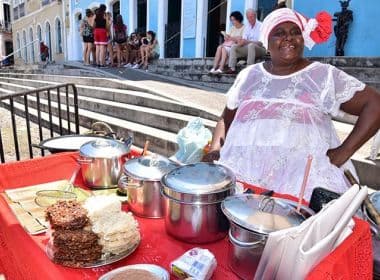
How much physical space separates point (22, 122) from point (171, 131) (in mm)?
4402

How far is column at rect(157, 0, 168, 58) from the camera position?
11.7 metres

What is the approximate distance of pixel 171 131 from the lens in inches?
202

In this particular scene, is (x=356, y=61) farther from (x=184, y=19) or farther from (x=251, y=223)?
(x=184, y=19)

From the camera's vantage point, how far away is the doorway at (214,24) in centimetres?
1088

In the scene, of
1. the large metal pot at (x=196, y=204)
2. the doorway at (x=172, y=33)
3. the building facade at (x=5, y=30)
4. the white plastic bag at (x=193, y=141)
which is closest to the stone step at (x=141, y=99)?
the white plastic bag at (x=193, y=141)

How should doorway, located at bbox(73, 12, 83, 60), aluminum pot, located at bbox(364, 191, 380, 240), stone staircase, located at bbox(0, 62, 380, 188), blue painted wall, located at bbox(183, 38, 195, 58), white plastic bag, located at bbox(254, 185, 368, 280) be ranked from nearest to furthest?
white plastic bag, located at bbox(254, 185, 368, 280) → aluminum pot, located at bbox(364, 191, 380, 240) → stone staircase, located at bbox(0, 62, 380, 188) → blue painted wall, located at bbox(183, 38, 195, 58) → doorway, located at bbox(73, 12, 83, 60)

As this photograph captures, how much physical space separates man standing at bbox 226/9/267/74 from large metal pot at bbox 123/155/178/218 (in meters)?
6.00

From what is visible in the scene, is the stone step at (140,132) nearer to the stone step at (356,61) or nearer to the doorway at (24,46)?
the stone step at (356,61)

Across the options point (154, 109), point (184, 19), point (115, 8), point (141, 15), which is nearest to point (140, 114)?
point (154, 109)

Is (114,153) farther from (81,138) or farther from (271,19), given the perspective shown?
(271,19)

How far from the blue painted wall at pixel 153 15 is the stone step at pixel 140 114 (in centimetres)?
546

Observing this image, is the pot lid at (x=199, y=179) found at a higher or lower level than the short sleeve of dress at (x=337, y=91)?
lower

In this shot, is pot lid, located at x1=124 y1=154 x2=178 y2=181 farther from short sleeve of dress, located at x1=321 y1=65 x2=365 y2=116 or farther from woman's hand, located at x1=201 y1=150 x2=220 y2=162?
short sleeve of dress, located at x1=321 y1=65 x2=365 y2=116

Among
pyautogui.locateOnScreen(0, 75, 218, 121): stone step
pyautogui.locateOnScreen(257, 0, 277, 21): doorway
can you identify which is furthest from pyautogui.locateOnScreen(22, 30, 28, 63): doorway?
pyautogui.locateOnScreen(257, 0, 277, 21): doorway
